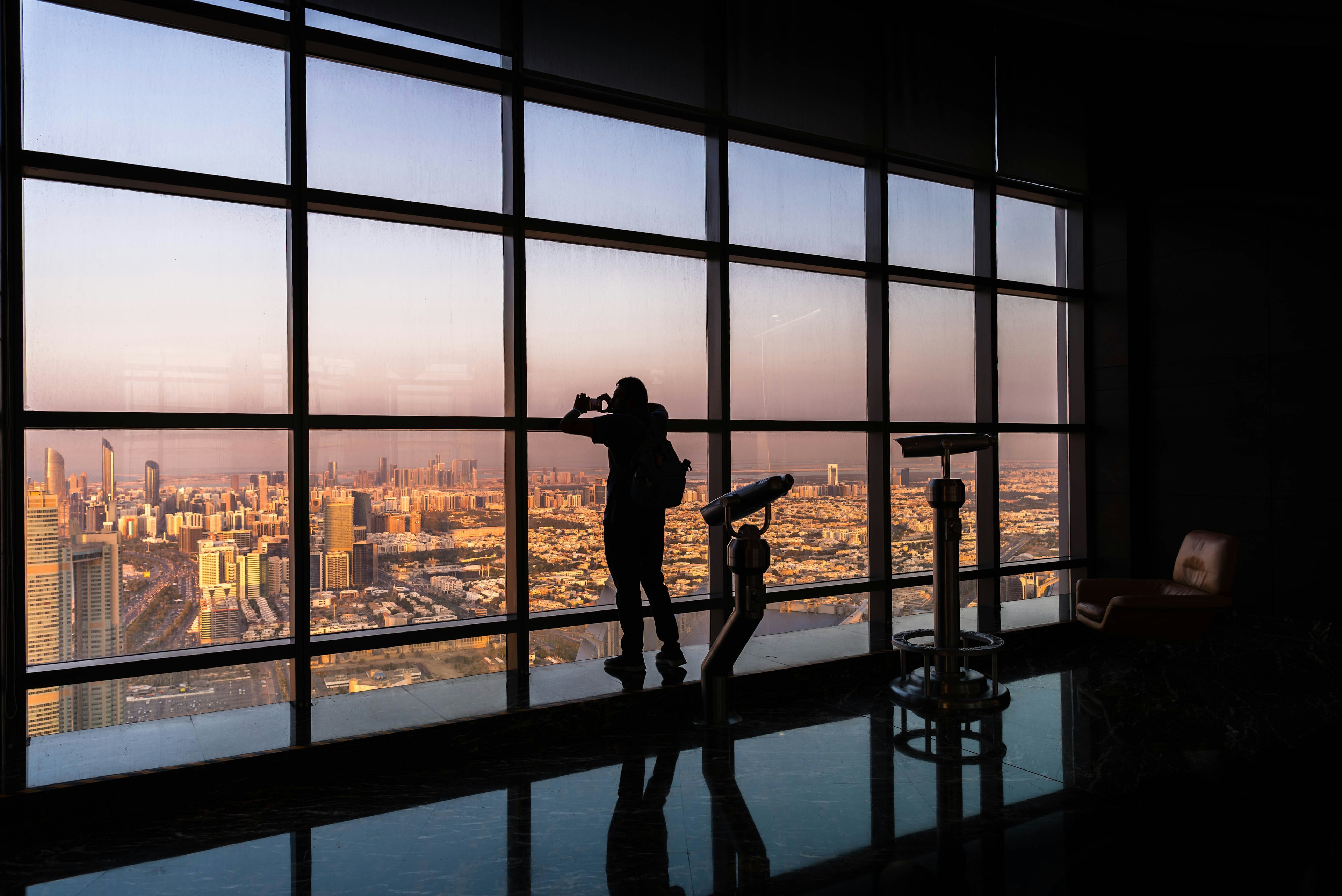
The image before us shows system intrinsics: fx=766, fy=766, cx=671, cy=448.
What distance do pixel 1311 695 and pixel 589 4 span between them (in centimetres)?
533

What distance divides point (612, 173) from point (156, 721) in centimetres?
355


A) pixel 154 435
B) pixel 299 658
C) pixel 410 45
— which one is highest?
pixel 410 45

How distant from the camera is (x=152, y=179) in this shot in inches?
133

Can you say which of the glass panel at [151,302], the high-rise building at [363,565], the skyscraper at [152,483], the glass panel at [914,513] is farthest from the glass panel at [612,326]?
the skyscraper at [152,483]

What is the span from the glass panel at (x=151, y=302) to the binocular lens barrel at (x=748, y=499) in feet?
7.02

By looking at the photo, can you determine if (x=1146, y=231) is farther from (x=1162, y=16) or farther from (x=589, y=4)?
(x=589, y=4)

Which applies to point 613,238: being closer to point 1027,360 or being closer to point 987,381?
point 987,381

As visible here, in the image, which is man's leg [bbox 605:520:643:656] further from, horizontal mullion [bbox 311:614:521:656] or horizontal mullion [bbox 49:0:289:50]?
horizontal mullion [bbox 49:0:289:50]

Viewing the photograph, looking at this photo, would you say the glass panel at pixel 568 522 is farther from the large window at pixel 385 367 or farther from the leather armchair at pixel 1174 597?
the leather armchair at pixel 1174 597

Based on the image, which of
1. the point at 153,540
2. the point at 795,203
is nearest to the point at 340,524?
the point at 153,540

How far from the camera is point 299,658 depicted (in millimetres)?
3586

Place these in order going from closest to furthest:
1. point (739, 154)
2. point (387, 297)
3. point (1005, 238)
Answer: point (387, 297)
point (739, 154)
point (1005, 238)

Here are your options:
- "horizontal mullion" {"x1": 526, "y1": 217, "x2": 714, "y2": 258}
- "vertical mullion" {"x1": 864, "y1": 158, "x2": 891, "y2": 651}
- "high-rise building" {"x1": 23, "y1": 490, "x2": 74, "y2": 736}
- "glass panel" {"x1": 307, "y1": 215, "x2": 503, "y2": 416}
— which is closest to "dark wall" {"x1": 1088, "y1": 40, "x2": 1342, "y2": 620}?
"vertical mullion" {"x1": 864, "y1": 158, "x2": 891, "y2": 651}

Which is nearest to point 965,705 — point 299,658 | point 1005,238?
point 299,658
